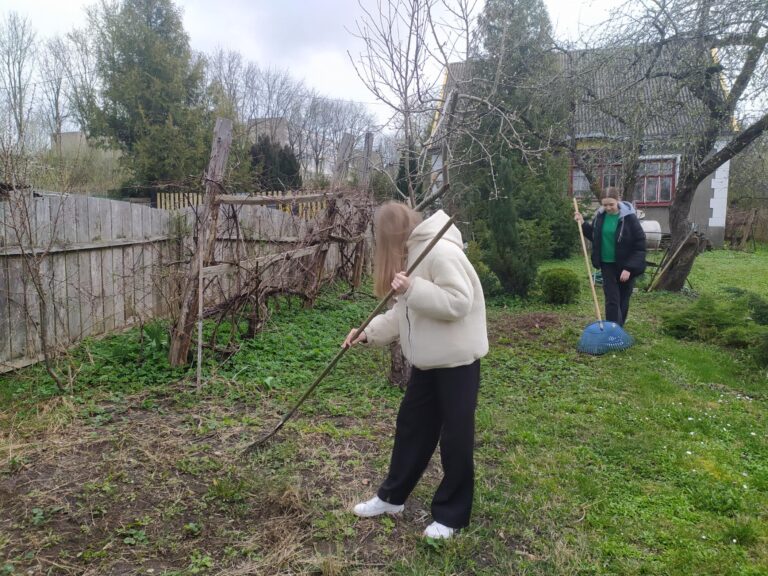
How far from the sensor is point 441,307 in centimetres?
255

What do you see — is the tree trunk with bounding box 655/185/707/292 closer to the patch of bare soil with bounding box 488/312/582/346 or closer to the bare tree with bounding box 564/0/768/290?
the bare tree with bounding box 564/0/768/290

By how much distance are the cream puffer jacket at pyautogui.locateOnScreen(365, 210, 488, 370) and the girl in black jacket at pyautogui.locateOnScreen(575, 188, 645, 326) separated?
14.4 feet

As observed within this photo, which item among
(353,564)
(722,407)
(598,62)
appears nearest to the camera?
(353,564)

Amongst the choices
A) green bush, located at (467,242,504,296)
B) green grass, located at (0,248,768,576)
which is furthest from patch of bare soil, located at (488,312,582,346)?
green bush, located at (467,242,504,296)

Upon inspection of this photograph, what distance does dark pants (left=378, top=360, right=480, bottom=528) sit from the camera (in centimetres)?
271

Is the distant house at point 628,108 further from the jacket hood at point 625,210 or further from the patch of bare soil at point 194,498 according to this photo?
the patch of bare soil at point 194,498

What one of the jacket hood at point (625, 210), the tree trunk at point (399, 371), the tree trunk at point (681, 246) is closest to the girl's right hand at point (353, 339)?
the tree trunk at point (399, 371)

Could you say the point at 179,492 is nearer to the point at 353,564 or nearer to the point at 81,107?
the point at 353,564

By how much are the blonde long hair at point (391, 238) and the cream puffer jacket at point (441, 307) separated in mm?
58

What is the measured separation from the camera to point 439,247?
2676 millimetres

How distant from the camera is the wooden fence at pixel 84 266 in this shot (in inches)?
194

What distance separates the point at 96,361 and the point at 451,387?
3880 mm

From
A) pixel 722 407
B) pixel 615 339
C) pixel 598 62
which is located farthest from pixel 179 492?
pixel 598 62

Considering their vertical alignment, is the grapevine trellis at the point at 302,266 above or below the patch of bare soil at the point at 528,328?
above
